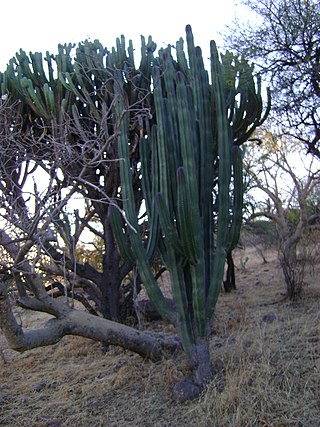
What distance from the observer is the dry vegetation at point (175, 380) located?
4.01 m

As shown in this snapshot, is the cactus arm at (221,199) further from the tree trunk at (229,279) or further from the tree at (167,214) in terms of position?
the tree trunk at (229,279)

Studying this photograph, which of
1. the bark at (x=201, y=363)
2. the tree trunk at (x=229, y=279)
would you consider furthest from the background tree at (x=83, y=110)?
the tree trunk at (x=229, y=279)

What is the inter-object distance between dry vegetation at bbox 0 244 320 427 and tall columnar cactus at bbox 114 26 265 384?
0.46 m

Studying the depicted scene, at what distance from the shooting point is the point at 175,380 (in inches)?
197

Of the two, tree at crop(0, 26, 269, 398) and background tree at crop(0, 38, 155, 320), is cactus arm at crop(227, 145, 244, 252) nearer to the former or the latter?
tree at crop(0, 26, 269, 398)

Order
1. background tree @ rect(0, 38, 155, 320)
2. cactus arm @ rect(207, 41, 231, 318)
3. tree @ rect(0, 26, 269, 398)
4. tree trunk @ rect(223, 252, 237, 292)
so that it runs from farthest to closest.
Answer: tree trunk @ rect(223, 252, 237, 292) → background tree @ rect(0, 38, 155, 320) → cactus arm @ rect(207, 41, 231, 318) → tree @ rect(0, 26, 269, 398)

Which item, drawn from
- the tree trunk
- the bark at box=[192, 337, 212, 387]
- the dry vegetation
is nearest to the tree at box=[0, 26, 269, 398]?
the bark at box=[192, 337, 212, 387]

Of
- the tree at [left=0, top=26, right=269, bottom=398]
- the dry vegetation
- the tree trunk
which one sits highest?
the tree at [left=0, top=26, right=269, bottom=398]

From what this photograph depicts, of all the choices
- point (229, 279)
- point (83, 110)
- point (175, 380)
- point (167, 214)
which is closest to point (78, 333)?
point (175, 380)

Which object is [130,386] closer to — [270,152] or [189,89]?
[189,89]

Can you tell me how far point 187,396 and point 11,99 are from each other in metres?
5.09

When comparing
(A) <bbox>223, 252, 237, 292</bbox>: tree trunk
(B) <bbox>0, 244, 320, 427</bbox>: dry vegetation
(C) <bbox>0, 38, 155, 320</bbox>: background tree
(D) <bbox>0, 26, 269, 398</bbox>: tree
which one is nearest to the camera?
(B) <bbox>0, 244, 320, 427</bbox>: dry vegetation

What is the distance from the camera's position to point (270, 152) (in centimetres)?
1455

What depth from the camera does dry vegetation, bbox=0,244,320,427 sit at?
13.1ft
